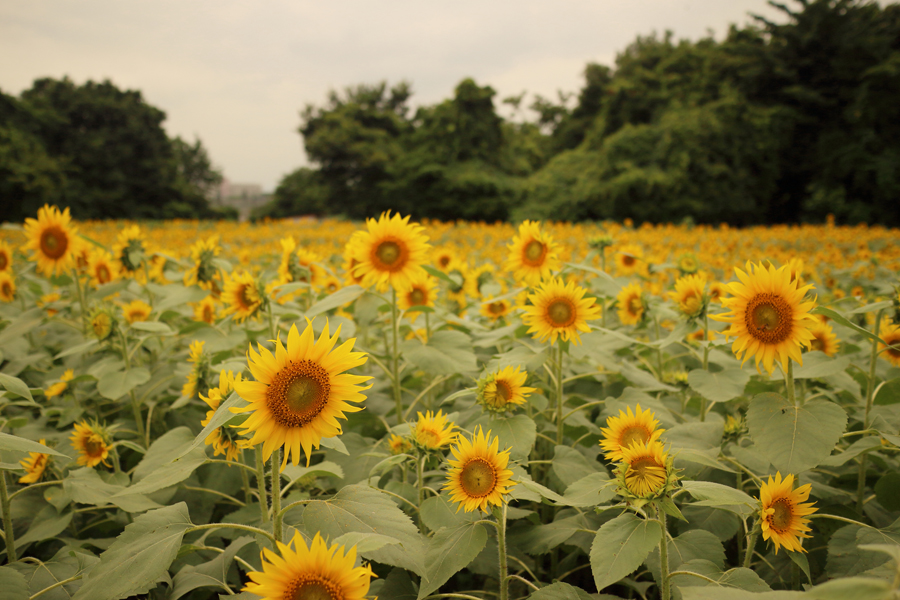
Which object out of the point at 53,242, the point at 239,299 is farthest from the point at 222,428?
the point at 53,242

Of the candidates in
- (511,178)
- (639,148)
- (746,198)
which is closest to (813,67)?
(746,198)

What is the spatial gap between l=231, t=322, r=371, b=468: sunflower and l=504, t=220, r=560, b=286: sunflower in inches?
53.5

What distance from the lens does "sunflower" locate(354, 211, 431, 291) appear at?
1975 mm

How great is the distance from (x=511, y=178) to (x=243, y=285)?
20434mm

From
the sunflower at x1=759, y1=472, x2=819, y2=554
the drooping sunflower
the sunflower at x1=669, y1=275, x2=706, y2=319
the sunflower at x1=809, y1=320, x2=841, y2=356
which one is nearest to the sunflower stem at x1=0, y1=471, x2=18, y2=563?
the drooping sunflower

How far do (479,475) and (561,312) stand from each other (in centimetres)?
79

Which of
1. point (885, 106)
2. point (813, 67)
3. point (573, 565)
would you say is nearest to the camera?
point (573, 565)

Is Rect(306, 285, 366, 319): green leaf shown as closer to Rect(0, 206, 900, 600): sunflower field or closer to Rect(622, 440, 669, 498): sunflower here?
Rect(0, 206, 900, 600): sunflower field

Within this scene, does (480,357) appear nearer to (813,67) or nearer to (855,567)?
(855,567)

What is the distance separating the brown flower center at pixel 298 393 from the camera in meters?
1.02

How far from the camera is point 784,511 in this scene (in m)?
1.21

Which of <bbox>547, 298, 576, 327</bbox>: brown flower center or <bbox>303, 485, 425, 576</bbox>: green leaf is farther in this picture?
<bbox>547, 298, 576, 327</bbox>: brown flower center

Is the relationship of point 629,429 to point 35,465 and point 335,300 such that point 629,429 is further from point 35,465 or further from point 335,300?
point 35,465

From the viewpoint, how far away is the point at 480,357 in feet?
7.97
